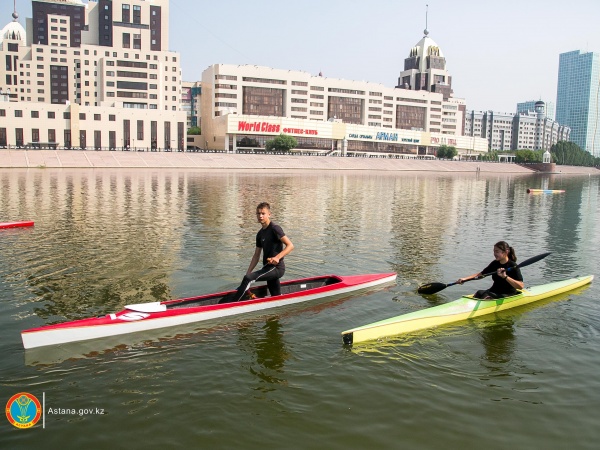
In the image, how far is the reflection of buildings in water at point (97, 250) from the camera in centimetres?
1270

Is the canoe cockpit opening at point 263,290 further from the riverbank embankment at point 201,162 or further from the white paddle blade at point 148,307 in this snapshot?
→ the riverbank embankment at point 201,162

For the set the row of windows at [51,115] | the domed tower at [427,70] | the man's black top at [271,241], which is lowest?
the man's black top at [271,241]

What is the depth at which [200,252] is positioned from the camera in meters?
18.1

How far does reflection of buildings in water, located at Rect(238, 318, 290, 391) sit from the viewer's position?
866cm

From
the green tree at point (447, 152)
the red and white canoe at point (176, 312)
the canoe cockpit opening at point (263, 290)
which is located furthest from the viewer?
the green tree at point (447, 152)

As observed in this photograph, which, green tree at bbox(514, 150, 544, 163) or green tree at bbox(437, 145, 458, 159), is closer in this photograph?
green tree at bbox(514, 150, 544, 163)

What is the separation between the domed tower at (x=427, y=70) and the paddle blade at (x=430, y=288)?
7186 inches

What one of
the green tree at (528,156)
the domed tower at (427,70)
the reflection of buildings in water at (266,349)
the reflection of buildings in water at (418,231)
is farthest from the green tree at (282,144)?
the reflection of buildings in water at (266,349)

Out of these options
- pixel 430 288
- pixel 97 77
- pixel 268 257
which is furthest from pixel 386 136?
pixel 268 257

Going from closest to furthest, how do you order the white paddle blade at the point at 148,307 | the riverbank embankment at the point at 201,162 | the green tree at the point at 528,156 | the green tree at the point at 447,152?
1. the white paddle blade at the point at 148,307
2. the riverbank embankment at the point at 201,162
3. the green tree at the point at 528,156
4. the green tree at the point at 447,152

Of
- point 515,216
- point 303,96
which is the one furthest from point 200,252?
point 303,96

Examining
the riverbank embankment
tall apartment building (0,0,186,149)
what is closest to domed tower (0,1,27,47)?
tall apartment building (0,0,186,149)
